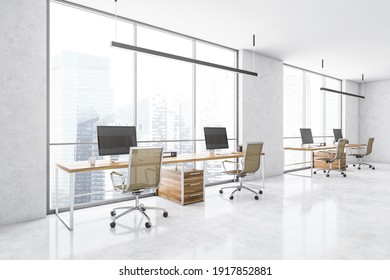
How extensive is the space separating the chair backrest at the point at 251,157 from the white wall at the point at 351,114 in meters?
8.00

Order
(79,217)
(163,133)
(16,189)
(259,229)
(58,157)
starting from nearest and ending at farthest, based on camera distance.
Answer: (259,229)
(16,189)
(79,217)
(58,157)
(163,133)

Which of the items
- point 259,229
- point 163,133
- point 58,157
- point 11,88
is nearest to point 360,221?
point 259,229

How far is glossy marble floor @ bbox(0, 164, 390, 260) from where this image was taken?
305 centimetres

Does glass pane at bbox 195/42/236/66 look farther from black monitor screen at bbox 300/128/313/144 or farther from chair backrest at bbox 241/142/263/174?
black monitor screen at bbox 300/128/313/144

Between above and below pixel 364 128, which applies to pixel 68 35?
above

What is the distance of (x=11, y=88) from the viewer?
400 centimetres

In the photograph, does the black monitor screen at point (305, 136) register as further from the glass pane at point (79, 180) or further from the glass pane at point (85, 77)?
the glass pane at point (79, 180)

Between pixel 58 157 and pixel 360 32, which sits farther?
pixel 360 32

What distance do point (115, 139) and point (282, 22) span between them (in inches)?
160

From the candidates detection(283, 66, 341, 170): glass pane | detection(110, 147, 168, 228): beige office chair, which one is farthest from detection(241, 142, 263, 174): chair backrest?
detection(283, 66, 341, 170): glass pane

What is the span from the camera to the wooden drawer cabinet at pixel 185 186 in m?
5.13

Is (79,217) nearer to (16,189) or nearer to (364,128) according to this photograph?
(16,189)

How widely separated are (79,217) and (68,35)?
3.24m

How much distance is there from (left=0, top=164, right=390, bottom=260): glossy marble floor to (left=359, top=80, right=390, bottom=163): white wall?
774 centimetres
